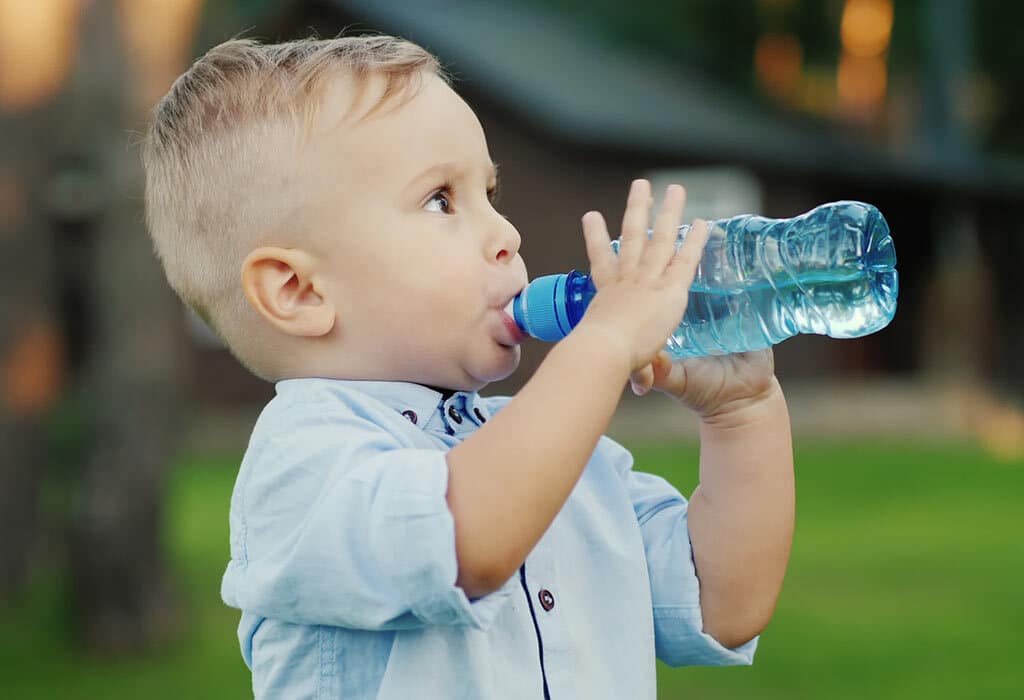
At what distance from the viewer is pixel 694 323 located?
2180 millimetres

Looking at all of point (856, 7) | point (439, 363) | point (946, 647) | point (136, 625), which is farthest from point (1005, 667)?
point (856, 7)

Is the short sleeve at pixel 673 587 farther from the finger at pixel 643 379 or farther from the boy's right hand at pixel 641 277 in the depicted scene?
the boy's right hand at pixel 641 277

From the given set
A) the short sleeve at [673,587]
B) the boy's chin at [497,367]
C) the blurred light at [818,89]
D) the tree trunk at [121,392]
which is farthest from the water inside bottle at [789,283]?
the blurred light at [818,89]

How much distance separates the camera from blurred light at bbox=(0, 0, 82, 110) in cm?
709

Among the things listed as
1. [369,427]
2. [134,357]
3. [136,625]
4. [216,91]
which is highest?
[216,91]

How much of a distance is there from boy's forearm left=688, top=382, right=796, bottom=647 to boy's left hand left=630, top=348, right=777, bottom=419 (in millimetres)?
20

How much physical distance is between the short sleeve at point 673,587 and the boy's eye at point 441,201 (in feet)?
1.59

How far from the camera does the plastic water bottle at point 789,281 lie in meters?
2.04

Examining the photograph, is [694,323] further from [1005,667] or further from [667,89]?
[667,89]

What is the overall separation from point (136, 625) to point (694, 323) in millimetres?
5579

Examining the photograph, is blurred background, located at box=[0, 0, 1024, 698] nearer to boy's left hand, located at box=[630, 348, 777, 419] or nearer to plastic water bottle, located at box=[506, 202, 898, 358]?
plastic water bottle, located at box=[506, 202, 898, 358]

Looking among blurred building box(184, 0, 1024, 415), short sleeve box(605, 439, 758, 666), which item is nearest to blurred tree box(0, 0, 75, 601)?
short sleeve box(605, 439, 758, 666)

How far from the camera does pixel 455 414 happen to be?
75.5 inches

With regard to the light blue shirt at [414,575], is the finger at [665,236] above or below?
above
